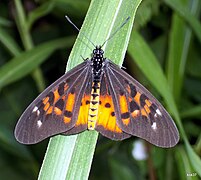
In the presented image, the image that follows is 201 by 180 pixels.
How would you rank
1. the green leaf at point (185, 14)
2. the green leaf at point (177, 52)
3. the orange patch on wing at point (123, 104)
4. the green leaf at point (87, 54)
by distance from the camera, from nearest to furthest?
the green leaf at point (87, 54) → the orange patch on wing at point (123, 104) → the green leaf at point (185, 14) → the green leaf at point (177, 52)

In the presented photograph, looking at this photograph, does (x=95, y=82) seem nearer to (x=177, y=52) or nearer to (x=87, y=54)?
(x=87, y=54)

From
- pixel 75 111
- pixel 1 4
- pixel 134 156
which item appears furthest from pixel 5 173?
pixel 75 111

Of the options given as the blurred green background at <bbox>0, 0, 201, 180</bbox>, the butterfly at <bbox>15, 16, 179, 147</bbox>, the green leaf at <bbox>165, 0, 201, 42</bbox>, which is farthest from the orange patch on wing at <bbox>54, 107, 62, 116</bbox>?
the green leaf at <bbox>165, 0, 201, 42</bbox>

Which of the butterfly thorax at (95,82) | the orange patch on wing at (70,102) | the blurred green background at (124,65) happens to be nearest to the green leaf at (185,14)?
the blurred green background at (124,65)

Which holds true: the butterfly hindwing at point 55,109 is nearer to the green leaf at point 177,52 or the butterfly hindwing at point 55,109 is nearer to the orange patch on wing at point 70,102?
the orange patch on wing at point 70,102

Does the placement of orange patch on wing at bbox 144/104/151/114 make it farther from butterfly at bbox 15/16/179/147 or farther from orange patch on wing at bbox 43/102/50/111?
orange patch on wing at bbox 43/102/50/111

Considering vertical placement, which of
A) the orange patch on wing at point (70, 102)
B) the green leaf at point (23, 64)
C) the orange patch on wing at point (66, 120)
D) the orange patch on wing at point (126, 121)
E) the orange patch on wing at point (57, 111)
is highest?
the green leaf at point (23, 64)

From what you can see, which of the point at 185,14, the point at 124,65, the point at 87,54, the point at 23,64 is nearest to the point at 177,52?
the point at 185,14
